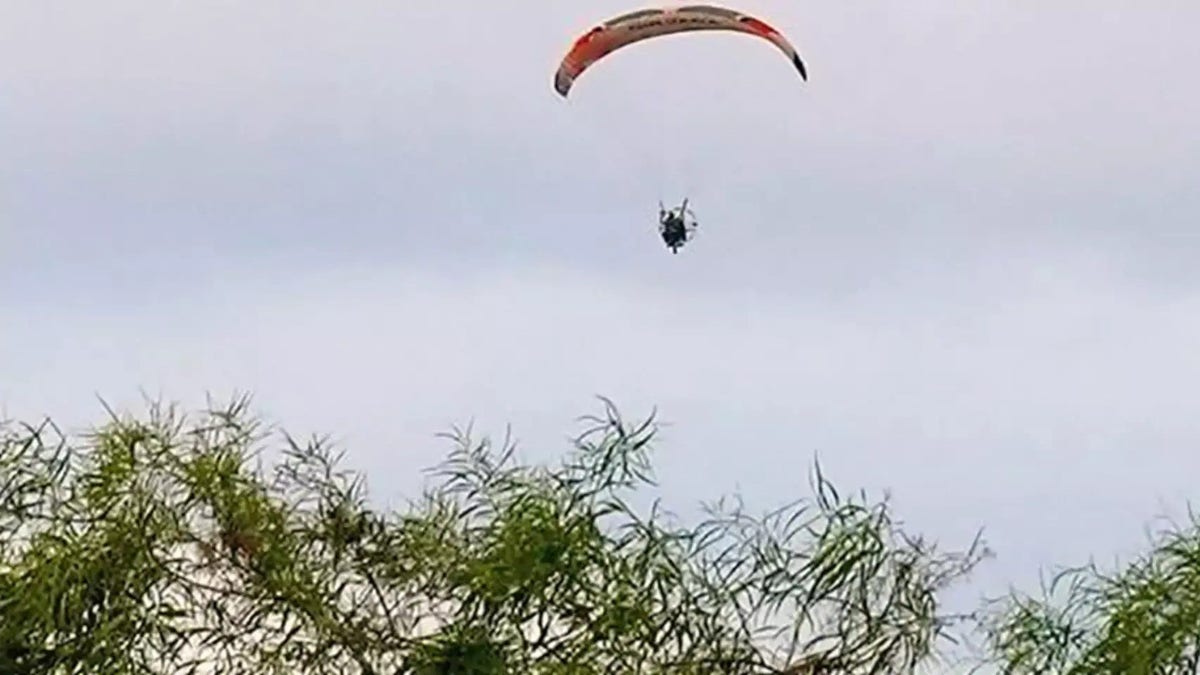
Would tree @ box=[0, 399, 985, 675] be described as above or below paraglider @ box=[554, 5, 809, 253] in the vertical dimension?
below

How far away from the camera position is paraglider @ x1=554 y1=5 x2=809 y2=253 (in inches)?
396

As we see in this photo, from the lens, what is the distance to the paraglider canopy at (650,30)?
396 inches

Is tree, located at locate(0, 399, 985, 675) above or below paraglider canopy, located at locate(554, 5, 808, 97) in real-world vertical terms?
below

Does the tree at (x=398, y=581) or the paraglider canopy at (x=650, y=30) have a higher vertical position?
the paraglider canopy at (x=650, y=30)

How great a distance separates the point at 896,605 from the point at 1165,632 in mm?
666

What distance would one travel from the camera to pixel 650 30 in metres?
10.2

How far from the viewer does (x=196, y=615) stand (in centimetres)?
721

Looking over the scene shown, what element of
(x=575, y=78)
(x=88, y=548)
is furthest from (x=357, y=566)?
(x=575, y=78)

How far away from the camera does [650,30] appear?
10.2 metres

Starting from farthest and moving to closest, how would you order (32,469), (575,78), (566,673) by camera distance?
(575,78), (32,469), (566,673)

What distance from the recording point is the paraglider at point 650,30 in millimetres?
10055

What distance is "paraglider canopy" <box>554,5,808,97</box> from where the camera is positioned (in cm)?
1005

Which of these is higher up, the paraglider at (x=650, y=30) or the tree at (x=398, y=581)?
the paraglider at (x=650, y=30)

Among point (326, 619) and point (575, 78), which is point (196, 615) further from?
point (575, 78)
